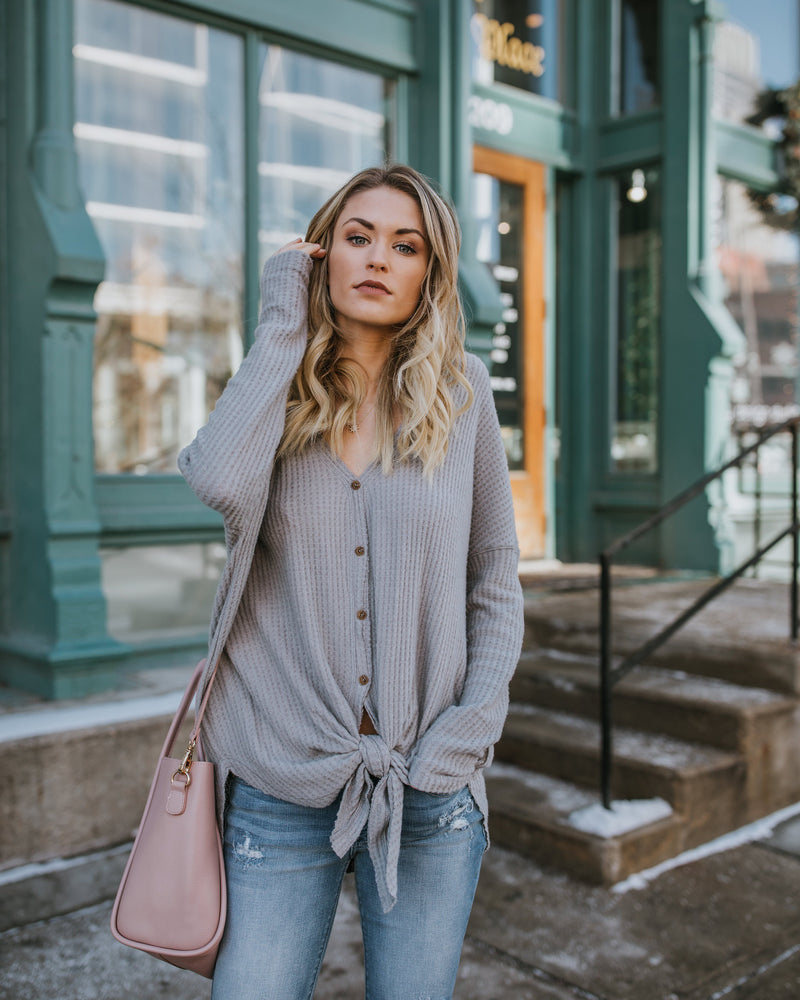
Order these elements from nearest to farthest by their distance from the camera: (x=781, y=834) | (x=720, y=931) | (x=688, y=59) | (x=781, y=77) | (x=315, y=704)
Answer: (x=315, y=704) < (x=720, y=931) < (x=781, y=834) < (x=688, y=59) < (x=781, y=77)

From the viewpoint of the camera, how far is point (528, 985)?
312cm

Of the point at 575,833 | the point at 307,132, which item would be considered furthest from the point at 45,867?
the point at 307,132

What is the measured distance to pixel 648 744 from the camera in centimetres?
445

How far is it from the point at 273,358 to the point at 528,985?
227cm

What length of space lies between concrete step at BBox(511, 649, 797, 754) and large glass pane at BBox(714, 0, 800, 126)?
536 cm

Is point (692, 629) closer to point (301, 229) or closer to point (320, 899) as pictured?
point (301, 229)

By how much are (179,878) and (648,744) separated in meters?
3.14

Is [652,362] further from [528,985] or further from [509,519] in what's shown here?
[509,519]

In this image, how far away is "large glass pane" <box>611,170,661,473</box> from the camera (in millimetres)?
7863

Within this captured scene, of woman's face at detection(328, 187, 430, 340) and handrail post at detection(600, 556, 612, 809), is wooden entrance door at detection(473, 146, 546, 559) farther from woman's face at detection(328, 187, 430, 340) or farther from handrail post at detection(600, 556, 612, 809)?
woman's face at detection(328, 187, 430, 340)

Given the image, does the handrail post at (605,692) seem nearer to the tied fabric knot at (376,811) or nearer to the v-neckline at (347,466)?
the v-neckline at (347,466)

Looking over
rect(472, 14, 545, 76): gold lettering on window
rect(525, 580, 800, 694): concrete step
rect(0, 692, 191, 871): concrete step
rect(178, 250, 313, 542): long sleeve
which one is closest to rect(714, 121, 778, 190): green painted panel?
rect(472, 14, 545, 76): gold lettering on window

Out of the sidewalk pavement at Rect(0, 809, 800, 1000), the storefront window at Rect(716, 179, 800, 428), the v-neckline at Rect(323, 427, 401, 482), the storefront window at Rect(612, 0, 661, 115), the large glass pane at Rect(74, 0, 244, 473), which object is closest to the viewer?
the v-neckline at Rect(323, 427, 401, 482)

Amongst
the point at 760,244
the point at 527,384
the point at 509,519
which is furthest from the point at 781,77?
the point at 509,519
